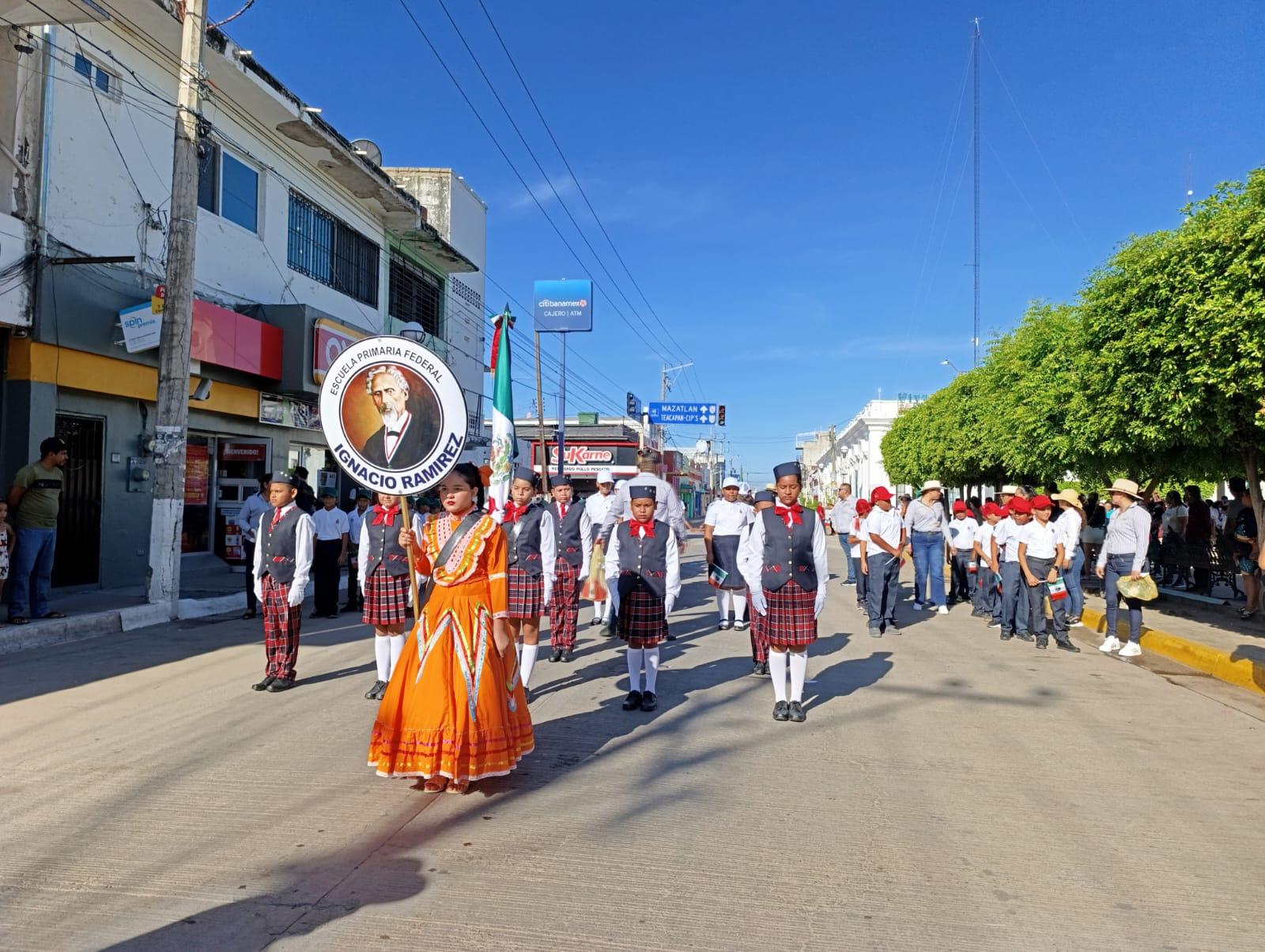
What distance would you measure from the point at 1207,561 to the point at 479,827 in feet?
50.1

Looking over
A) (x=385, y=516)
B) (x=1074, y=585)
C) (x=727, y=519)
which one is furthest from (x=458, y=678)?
(x=1074, y=585)

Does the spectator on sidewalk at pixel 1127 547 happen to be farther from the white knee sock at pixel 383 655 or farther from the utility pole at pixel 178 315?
the utility pole at pixel 178 315

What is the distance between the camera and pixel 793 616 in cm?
661

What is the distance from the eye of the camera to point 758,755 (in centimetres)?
567

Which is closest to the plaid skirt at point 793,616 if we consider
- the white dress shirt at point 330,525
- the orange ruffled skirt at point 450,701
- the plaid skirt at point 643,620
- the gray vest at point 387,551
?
the plaid skirt at point 643,620

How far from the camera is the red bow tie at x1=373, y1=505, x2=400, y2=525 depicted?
7160 millimetres

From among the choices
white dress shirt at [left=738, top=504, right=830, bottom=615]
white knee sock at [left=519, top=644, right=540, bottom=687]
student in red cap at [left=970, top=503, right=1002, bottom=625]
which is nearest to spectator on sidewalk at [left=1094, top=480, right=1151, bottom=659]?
student in red cap at [left=970, top=503, right=1002, bottom=625]

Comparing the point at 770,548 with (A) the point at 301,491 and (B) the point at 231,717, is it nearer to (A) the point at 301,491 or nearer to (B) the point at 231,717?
(B) the point at 231,717

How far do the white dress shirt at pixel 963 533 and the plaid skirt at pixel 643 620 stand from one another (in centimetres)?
872

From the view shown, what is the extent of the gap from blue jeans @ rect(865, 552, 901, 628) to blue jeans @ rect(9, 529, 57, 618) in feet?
32.1

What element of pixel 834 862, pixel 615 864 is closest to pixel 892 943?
pixel 834 862

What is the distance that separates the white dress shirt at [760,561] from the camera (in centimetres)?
670

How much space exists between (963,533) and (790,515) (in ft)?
27.7

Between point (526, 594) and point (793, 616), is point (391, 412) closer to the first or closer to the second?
point (526, 594)
